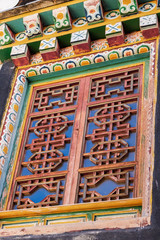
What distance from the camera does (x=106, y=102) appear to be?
5770mm

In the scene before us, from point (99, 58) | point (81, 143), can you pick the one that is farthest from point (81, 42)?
point (81, 143)

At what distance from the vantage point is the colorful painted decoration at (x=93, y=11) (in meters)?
6.33

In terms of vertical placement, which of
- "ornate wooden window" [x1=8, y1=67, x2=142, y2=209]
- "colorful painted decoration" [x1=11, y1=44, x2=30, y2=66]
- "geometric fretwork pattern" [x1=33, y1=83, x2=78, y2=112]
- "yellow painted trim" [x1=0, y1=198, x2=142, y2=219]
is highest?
"colorful painted decoration" [x1=11, y1=44, x2=30, y2=66]

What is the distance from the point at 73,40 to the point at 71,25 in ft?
0.92

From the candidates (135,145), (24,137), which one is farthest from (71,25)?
(135,145)

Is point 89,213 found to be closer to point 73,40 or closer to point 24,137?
point 24,137

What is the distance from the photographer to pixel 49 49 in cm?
639

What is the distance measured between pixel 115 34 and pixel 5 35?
1.44m

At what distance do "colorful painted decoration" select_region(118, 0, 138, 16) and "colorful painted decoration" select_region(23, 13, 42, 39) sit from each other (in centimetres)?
105

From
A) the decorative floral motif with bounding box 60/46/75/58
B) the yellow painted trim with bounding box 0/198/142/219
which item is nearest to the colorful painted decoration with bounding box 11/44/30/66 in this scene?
the decorative floral motif with bounding box 60/46/75/58

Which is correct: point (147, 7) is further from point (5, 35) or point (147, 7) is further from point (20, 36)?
point (5, 35)

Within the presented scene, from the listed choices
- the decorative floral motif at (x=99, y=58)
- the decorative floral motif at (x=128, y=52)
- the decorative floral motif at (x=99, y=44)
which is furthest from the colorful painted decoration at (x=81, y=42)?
the decorative floral motif at (x=128, y=52)

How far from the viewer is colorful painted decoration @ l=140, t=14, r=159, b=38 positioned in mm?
6020

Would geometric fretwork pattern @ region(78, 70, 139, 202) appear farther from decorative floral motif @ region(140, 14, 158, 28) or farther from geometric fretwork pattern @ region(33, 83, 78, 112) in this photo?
decorative floral motif @ region(140, 14, 158, 28)
